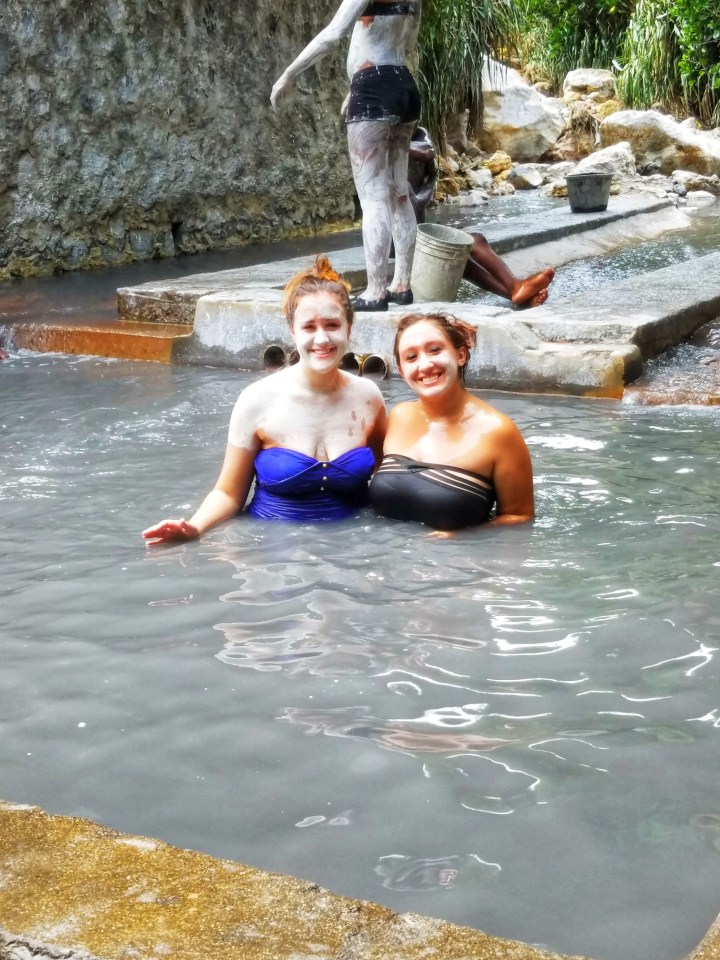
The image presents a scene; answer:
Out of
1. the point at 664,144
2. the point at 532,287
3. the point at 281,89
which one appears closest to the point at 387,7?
the point at 281,89

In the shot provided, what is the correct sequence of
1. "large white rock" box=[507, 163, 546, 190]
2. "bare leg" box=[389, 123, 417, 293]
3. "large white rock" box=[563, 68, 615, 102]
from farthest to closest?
"large white rock" box=[563, 68, 615, 102]
"large white rock" box=[507, 163, 546, 190]
"bare leg" box=[389, 123, 417, 293]

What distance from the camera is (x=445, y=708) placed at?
2680 millimetres

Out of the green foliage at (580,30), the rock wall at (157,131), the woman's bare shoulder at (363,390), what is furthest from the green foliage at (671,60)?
the woman's bare shoulder at (363,390)

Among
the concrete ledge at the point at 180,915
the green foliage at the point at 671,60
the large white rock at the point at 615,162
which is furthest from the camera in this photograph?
the green foliage at the point at 671,60

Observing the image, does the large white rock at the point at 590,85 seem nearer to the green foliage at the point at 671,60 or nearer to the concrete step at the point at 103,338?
the green foliage at the point at 671,60

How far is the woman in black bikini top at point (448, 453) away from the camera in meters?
3.96

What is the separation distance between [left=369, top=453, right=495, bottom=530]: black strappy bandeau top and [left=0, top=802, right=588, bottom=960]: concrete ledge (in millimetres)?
2185

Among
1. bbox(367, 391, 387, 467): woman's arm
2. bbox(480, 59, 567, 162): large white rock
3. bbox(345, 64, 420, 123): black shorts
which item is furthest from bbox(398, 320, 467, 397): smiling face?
bbox(480, 59, 567, 162): large white rock

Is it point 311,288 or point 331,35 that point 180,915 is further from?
point 331,35

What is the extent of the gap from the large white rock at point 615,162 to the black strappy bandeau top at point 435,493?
46.4 ft

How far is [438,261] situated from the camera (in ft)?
24.4

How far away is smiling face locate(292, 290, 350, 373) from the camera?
4.01 m

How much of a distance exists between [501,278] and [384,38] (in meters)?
1.76

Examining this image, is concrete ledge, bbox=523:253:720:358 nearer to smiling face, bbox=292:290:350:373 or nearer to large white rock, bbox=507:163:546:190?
smiling face, bbox=292:290:350:373
